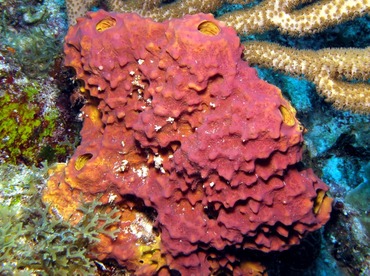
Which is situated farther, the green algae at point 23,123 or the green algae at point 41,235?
the green algae at point 23,123

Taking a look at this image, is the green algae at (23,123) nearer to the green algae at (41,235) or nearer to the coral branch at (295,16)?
the green algae at (41,235)

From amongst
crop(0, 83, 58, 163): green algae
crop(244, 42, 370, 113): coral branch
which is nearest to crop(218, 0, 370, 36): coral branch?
crop(244, 42, 370, 113): coral branch

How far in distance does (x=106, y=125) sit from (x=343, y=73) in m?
2.05

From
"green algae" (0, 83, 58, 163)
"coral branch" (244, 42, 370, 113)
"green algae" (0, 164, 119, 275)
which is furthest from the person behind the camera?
"green algae" (0, 83, 58, 163)

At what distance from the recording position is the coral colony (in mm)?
1799

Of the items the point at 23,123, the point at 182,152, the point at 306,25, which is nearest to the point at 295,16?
the point at 306,25

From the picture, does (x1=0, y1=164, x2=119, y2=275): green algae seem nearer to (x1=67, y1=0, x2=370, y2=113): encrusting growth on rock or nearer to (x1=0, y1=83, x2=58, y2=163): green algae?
(x1=0, y1=83, x2=58, y2=163): green algae

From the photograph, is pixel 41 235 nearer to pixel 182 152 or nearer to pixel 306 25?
pixel 182 152

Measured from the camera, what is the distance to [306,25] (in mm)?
2545

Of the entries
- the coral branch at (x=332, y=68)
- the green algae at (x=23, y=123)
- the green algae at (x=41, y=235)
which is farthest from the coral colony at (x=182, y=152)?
the coral branch at (x=332, y=68)

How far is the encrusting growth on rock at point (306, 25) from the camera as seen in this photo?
2430 mm

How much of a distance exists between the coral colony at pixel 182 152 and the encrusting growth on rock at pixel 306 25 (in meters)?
0.81

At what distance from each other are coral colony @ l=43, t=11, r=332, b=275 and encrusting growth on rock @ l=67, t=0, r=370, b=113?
31.9 inches

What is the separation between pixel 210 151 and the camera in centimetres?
178
